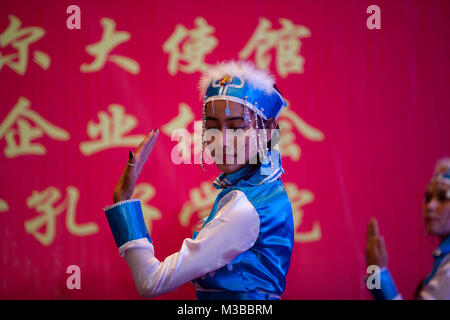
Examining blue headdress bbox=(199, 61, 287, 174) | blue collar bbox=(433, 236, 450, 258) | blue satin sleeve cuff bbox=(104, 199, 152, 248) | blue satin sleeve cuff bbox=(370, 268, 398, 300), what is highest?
blue headdress bbox=(199, 61, 287, 174)

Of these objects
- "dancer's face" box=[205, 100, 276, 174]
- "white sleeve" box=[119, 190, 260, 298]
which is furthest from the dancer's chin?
"white sleeve" box=[119, 190, 260, 298]

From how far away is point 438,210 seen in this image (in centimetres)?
114

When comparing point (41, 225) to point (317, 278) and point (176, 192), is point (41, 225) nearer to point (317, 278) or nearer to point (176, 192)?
point (176, 192)

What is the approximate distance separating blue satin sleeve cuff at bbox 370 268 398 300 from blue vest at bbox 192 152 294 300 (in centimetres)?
26

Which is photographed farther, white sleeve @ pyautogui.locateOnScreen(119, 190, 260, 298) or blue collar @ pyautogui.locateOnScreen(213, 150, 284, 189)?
blue collar @ pyautogui.locateOnScreen(213, 150, 284, 189)

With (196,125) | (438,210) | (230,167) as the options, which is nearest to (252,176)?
(230,167)

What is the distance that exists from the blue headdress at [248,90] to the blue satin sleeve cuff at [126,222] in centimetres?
33

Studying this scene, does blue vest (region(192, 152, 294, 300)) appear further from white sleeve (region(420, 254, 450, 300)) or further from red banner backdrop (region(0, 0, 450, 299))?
red banner backdrop (region(0, 0, 450, 299))

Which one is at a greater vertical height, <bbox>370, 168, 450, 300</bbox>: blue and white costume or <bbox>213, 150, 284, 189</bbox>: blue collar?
<bbox>213, 150, 284, 189</bbox>: blue collar

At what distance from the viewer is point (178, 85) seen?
7.41 feet

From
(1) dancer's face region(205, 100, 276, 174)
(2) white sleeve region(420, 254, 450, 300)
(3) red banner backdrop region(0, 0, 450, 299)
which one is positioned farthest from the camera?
(3) red banner backdrop region(0, 0, 450, 299)

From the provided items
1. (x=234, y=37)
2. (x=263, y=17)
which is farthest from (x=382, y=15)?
(x=234, y=37)

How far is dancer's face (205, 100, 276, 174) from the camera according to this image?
126 centimetres

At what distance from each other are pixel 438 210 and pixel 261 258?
0.47 meters
